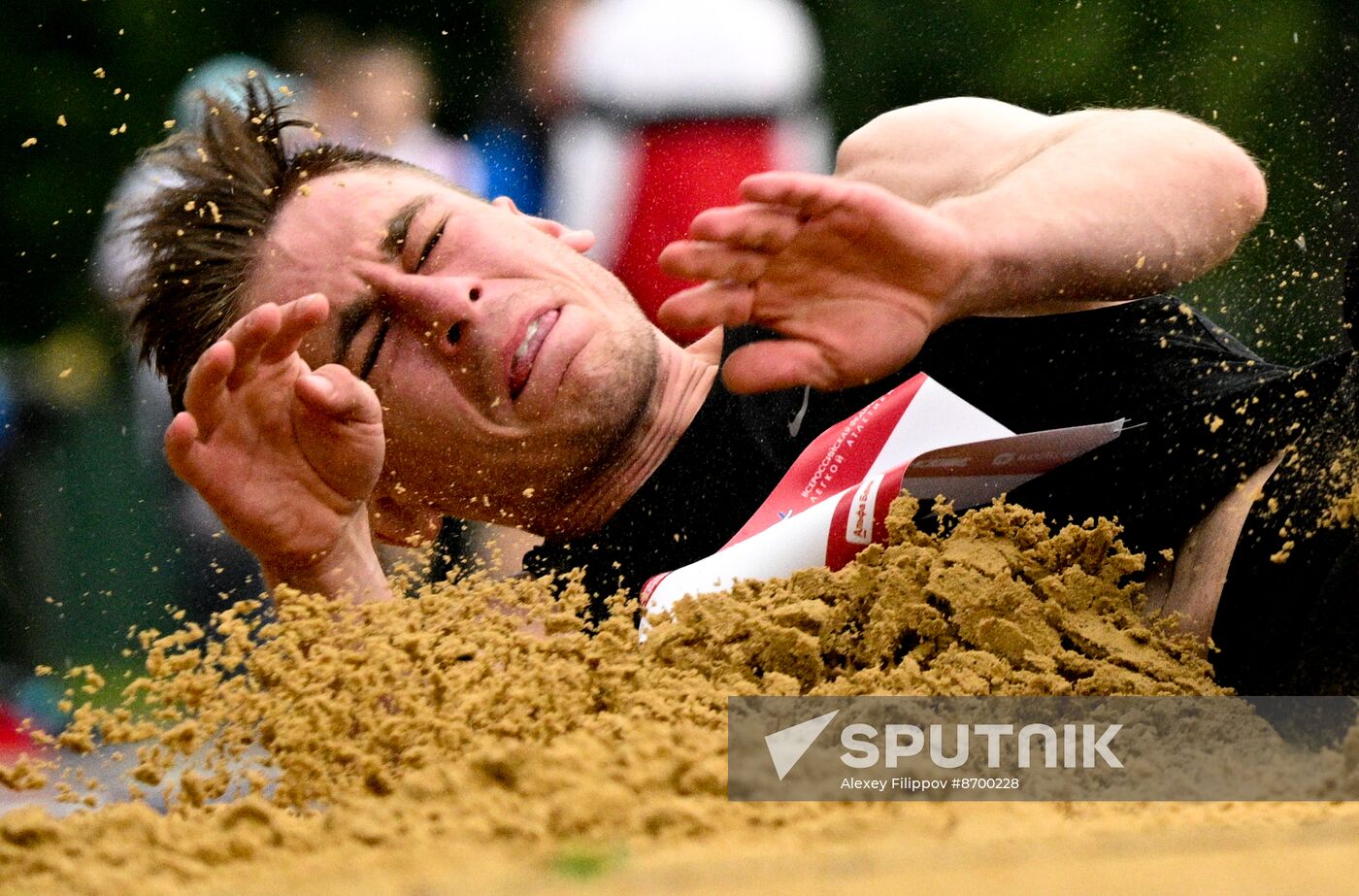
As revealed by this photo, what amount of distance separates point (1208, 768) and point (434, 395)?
534mm

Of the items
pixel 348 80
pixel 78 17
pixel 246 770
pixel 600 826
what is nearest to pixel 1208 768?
pixel 600 826

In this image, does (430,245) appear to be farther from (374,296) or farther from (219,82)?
(219,82)

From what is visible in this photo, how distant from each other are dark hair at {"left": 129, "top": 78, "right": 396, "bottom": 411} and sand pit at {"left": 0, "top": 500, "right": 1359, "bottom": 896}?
0.66 ft

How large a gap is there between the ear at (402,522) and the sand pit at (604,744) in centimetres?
4

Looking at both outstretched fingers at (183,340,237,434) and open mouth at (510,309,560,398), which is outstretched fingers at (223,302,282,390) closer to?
outstretched fingers at (183,340,237,434)

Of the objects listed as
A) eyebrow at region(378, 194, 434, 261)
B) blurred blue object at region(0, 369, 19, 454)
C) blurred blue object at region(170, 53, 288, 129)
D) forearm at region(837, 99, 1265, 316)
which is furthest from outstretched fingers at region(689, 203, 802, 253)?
blurred blue object at region(0, 369, 19, 454)

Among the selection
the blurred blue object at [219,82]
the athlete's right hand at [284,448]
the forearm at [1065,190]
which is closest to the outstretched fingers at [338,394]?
the athlete's right hand at [284,448]

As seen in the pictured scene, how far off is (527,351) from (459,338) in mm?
48

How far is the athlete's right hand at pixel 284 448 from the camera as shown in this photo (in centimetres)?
84

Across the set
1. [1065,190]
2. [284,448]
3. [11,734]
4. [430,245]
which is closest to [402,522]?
[284,448]

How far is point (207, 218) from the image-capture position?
872mm

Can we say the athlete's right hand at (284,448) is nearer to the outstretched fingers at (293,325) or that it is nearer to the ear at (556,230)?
the outstretched fingers at (293,325)

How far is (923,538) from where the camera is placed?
2.80 feet

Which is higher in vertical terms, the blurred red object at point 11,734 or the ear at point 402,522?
the ear at point 402,522
